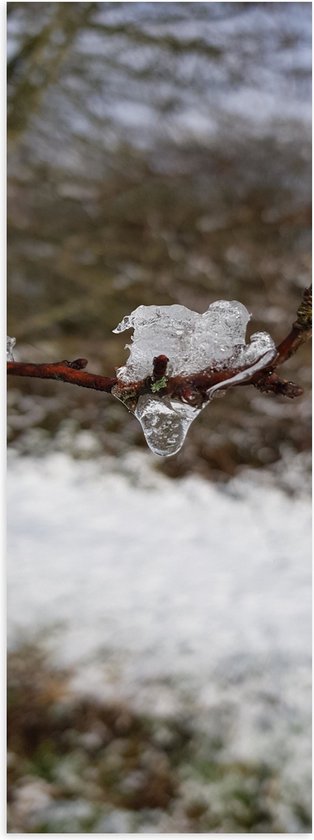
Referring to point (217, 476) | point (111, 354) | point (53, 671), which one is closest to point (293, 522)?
point (217, 476)

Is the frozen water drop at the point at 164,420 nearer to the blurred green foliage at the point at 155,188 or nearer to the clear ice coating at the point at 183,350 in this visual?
the clear ice coating at the point at 183,350

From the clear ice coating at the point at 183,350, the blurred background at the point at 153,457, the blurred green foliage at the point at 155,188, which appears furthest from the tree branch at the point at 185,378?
the blurred green foliage at the point at 155,188

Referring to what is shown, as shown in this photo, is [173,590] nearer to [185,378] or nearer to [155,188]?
[155,188]

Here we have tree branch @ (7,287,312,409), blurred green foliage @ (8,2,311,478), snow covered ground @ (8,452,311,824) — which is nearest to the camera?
tree branch @ (7,287,312,409)

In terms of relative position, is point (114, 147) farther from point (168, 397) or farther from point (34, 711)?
point (168, 397)

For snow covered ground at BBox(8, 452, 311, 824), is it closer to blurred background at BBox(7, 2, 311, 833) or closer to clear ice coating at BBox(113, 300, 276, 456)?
blurred background at BBox(7, 2, 311, 833)

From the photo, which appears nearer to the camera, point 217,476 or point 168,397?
point 168,397

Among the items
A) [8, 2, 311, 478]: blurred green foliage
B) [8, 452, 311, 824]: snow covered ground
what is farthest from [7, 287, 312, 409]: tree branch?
[8, 2, 311, 478]: blurred green foliage
